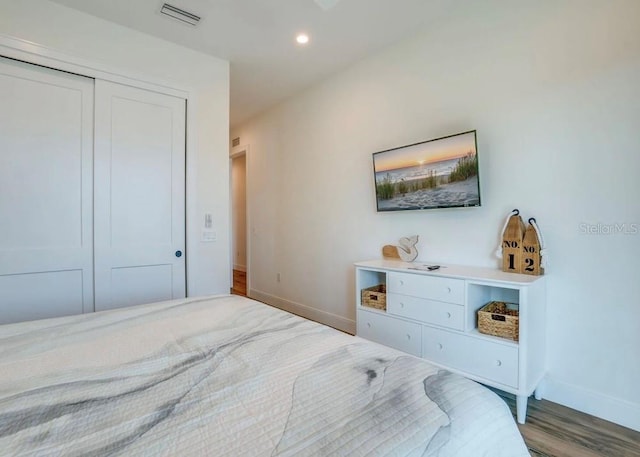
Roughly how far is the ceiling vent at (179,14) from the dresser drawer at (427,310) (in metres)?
2.67

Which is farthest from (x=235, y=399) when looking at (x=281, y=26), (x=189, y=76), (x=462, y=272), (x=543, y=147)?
(x=189, y=76)

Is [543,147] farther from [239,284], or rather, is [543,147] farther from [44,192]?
[239,284]

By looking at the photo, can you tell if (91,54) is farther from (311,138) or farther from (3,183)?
(311,138)

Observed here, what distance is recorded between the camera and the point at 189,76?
294 centimetres

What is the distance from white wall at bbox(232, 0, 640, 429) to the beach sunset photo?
0.14 meters

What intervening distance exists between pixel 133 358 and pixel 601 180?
8.27 feet

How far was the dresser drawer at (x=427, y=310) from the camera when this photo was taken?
6.79 feet

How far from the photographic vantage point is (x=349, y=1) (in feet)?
7.69

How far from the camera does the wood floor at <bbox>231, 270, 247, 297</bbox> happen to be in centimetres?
528

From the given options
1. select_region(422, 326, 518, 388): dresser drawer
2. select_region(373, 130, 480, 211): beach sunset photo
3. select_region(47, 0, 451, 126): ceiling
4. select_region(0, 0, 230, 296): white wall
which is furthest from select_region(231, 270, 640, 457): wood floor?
select_region(47, 0, 451, 126): ceiling

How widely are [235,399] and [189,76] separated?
9.84 feet

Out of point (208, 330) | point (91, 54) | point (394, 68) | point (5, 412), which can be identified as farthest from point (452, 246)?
point (91, 54)

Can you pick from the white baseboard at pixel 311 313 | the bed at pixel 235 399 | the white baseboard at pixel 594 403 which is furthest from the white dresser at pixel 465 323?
the bed at pixel 235 399

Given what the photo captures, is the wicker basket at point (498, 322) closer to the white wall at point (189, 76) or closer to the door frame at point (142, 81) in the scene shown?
the white wall at point (189, 76)
